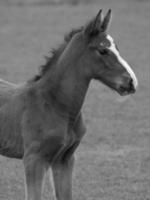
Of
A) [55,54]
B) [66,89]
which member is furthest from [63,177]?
[55,54]

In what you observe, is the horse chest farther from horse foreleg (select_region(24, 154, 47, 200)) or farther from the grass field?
the grass field

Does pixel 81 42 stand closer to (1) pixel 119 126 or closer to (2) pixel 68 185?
(2) pixel 68 185

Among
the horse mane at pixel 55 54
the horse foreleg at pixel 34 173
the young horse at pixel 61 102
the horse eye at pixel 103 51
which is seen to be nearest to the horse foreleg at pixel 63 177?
the young horse at pixel 61 102

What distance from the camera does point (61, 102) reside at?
6.76m

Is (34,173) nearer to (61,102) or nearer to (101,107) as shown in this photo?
(61,102)

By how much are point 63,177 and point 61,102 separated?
720 mm

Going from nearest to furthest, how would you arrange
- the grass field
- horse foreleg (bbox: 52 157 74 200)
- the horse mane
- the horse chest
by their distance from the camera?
the horse chest < the horse mane < horse foreleg (bbox: 52 157 74 200) < the grass field

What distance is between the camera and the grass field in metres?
8.64

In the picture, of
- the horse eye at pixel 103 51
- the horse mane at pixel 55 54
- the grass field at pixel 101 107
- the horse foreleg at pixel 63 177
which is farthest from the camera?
the grass field at pixel 101 107

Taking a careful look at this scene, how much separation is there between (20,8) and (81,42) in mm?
19965

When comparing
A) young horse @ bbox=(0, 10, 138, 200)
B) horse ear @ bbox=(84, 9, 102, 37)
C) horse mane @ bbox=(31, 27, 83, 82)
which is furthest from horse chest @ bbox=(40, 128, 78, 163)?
horse ear @ bbox=(84, 9, 102, 37)

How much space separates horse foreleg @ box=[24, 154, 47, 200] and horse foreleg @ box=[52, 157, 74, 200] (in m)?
0.23

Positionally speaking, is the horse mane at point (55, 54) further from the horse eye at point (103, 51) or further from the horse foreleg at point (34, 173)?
the horse foreleg at point (34, 173)

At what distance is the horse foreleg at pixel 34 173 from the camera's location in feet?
21.8
